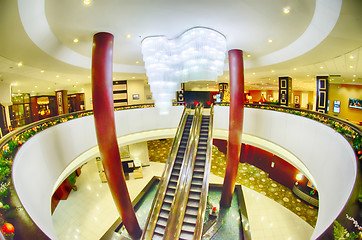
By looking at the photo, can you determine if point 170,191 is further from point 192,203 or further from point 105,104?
point 105,104

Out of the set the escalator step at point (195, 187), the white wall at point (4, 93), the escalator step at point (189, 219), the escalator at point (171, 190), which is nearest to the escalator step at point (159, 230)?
the escalator at point (171, 190)

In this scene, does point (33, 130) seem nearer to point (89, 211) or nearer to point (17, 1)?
point (17, 1)

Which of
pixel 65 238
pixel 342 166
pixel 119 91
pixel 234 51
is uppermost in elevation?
pixel 234 51

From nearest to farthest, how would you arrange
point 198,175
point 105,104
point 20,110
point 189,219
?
point 105,104, point 189,219, point 198,175, point 20,110

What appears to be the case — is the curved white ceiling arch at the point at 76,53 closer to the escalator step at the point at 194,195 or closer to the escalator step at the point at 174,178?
the escalator step at the point at 174,178

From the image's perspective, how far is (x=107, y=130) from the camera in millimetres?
5840

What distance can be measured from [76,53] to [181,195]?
785 cm

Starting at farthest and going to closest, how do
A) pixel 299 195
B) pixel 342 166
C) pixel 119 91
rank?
pixel 119 91 < pixel 299 195 < pixel 342 166

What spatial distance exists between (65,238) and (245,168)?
1224 centimetres

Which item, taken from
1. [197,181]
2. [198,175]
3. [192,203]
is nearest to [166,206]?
[192,203]

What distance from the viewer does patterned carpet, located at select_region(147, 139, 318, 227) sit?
9.08m

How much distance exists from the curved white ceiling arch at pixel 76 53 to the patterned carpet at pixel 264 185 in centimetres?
773

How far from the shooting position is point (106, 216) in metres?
8.98

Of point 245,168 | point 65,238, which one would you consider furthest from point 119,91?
point 245,168
